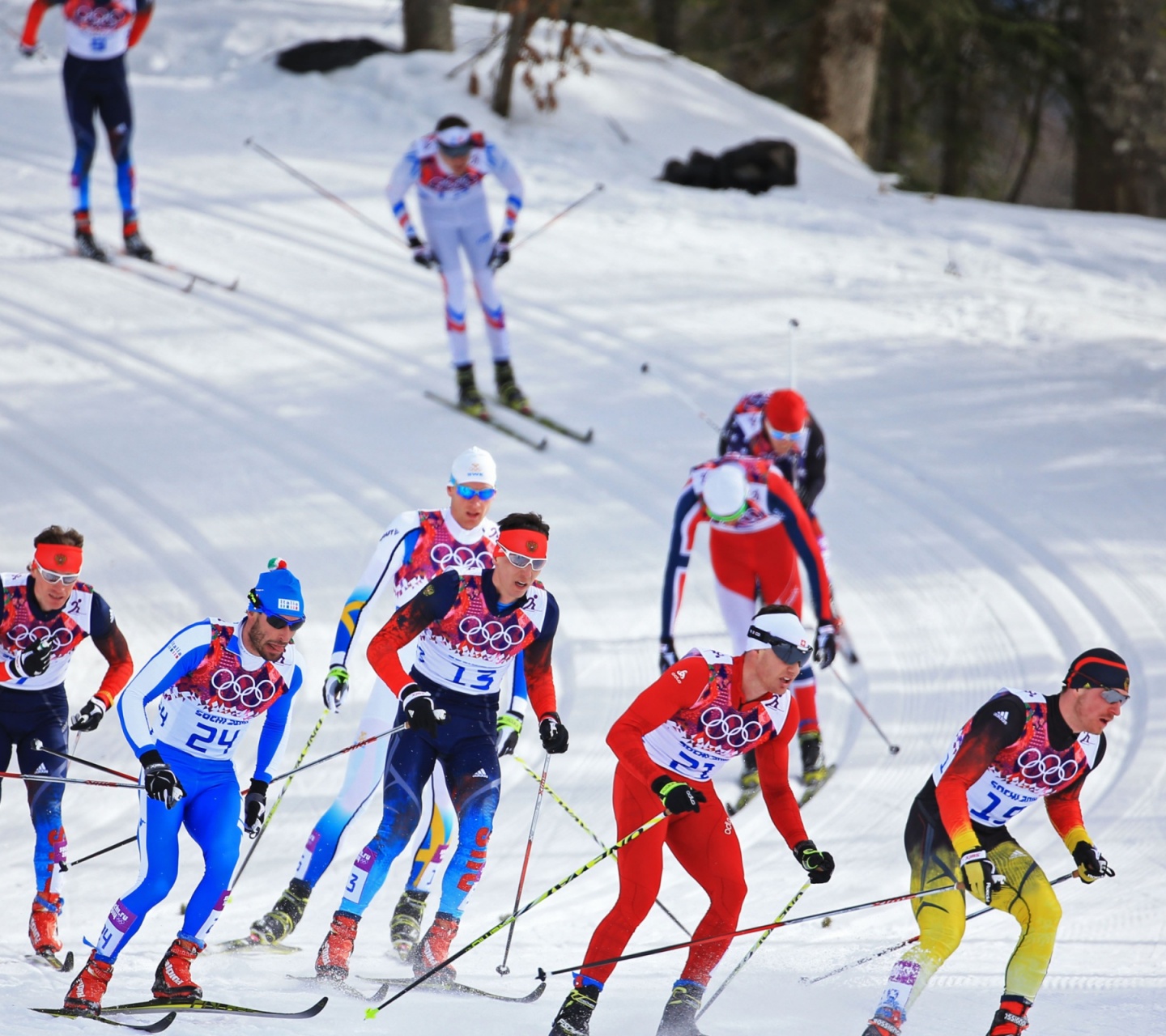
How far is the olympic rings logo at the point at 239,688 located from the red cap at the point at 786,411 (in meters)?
3.12

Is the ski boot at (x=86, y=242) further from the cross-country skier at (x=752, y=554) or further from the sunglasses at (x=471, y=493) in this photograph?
the sunglasses at (x=471, y=493)

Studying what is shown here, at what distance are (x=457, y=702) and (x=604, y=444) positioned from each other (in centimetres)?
465

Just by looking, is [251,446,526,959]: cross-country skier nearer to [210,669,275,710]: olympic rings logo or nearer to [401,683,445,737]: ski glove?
[401,683,445,737]: ski glove

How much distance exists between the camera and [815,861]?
160 inches

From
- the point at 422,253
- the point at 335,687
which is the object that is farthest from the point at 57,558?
the point at 422,253

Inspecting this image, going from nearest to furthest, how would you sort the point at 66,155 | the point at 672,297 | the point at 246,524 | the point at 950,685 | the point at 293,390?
1. the point at 950,685
2. the point at 246,524
3. the point at 293,390
4. the point at 672,297
5. the point at 66,155

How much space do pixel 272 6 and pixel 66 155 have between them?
16.5 ft

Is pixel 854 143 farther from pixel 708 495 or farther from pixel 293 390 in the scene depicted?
pixel 708 495

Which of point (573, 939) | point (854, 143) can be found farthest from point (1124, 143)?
point (573, 939)

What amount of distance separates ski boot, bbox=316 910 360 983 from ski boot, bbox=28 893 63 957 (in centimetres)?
94

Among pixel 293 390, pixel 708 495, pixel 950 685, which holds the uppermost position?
A: pixel 708 495

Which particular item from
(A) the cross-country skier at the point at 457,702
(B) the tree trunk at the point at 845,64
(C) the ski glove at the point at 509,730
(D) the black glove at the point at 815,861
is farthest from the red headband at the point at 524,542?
(B) the tree trunk at the point at 845,64

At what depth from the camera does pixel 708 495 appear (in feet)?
19.5

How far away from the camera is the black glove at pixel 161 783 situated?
3.98m
